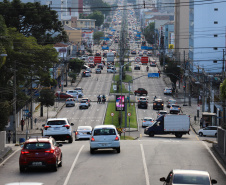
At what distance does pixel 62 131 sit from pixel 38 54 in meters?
32.6

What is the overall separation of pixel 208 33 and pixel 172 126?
2976 inches

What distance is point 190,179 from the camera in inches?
675

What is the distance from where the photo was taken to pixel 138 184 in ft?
72.9

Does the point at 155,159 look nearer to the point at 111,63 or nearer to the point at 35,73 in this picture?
the point at 35,73

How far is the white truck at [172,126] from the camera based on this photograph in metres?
54.8

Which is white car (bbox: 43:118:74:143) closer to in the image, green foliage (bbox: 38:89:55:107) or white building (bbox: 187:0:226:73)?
green foliage (bbox: 38:89:55:107)

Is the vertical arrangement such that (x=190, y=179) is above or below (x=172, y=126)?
above

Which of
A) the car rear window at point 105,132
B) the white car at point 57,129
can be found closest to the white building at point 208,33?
the white car at point 57,129

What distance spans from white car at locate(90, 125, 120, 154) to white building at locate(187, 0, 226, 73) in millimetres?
96277

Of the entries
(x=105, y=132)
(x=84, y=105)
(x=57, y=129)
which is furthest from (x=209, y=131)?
(x=105, y=132)

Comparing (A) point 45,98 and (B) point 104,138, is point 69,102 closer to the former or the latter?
(A) point 45,98

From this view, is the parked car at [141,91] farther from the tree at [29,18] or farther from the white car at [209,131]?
the white car at [209,131]

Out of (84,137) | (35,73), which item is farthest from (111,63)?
(84,137)

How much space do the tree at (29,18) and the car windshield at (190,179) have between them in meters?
59.4
